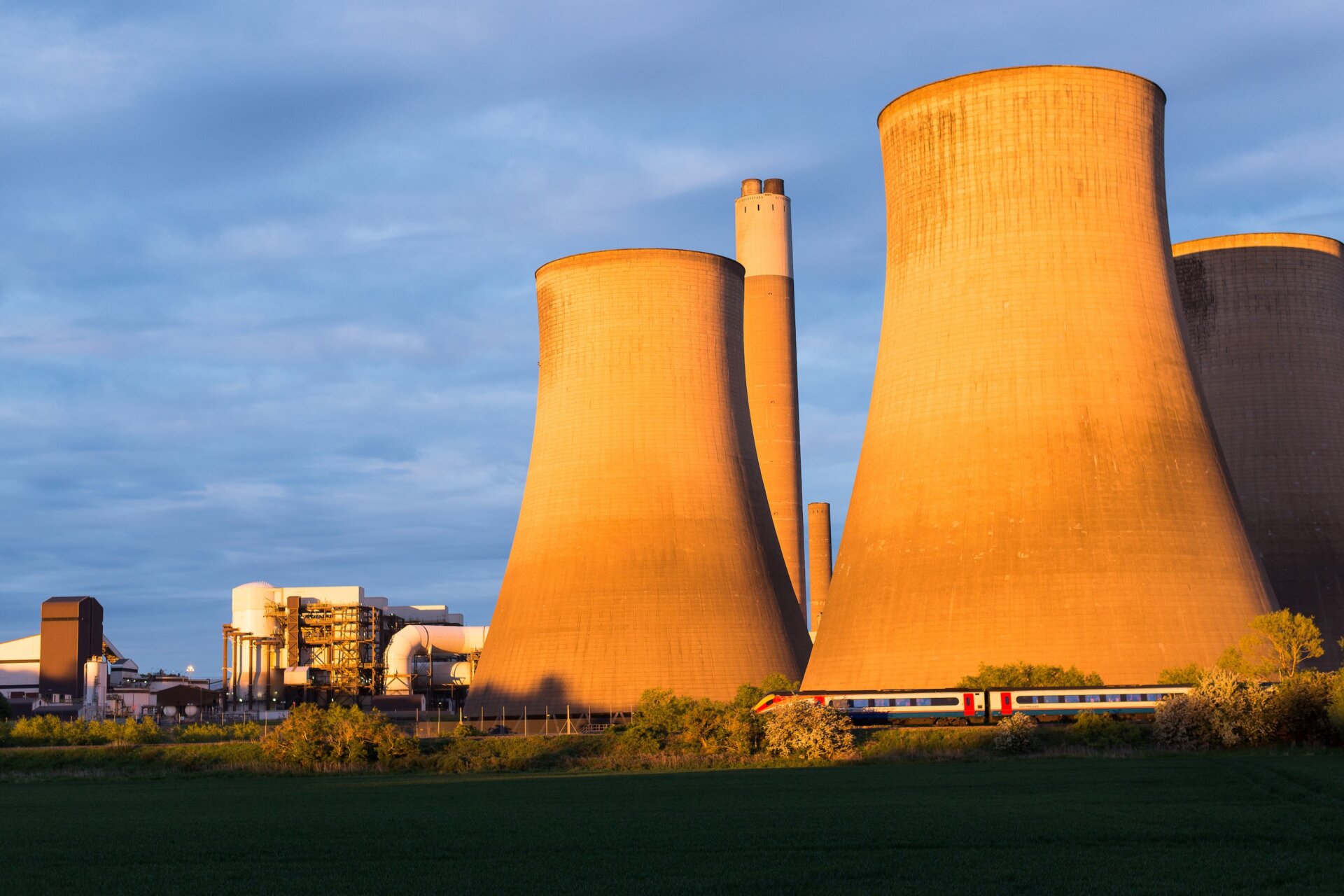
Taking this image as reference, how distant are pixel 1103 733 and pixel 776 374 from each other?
2937cm

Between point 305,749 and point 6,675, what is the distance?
42.2 m

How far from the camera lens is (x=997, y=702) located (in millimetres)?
28547

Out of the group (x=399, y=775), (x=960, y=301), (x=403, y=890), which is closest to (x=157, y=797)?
(x=399, y=775)

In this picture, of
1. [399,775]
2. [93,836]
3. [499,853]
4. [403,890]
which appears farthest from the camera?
[399,775]

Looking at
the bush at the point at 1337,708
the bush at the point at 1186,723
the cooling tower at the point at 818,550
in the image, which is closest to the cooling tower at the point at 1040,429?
the bush at the point at 1186,723

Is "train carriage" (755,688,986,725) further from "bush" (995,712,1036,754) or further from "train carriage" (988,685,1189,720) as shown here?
"bush" (995,712,1036,754)

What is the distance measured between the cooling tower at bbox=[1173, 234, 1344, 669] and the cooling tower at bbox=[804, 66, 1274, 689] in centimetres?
897

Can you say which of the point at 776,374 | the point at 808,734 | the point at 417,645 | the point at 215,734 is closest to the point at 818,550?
the point at 776,374

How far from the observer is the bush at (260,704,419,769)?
26.9m

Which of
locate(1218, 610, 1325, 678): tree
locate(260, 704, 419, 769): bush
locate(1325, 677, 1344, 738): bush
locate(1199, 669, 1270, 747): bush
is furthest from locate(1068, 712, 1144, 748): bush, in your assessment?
locate(260, 704, 419, 769): bush

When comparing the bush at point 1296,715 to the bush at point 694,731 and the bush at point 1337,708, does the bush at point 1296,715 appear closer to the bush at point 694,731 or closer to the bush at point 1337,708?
the bush at point 1337,708

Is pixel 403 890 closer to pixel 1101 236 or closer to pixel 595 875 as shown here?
pixel 595 875

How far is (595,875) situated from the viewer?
11.8m

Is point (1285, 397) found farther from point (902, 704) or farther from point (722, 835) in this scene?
point (722, 835)
